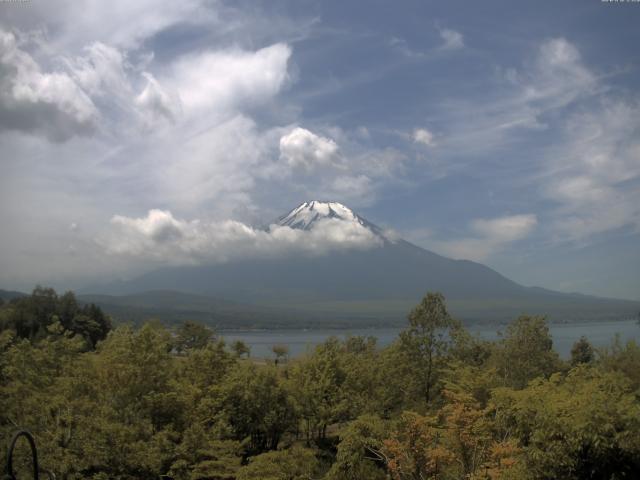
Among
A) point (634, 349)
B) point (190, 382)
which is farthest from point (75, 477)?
point (634, 349)

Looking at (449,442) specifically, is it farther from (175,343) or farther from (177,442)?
(175,343)

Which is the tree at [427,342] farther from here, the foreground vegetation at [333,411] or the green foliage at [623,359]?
the green foliage at [623,359]

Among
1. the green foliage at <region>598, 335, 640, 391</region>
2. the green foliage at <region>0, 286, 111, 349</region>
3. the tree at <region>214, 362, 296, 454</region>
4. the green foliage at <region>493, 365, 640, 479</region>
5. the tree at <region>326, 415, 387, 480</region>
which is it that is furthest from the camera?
the green foliage at <region>0, 286, 111, 349</region>

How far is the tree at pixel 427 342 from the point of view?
27.9 meters

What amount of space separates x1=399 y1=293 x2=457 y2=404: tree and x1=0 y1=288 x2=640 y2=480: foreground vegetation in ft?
0.19

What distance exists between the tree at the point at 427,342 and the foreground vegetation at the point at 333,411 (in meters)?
0.06

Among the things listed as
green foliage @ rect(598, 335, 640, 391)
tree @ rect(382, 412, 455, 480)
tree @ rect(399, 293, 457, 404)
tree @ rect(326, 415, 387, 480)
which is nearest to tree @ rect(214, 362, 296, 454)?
tree @ rect(326, 415, 387, 480)

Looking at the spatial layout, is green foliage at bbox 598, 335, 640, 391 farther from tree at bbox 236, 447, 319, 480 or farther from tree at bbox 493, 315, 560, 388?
tree at bbox 236, 447, 319, 480

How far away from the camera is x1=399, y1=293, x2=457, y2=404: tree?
2792 centimetres

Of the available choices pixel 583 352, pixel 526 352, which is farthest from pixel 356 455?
pixel 583 352

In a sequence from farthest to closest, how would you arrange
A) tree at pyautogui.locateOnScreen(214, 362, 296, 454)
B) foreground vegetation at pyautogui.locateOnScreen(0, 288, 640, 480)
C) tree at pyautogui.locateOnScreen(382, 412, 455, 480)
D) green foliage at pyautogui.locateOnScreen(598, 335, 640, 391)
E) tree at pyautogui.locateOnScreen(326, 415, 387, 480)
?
green foliage at pyautogui.locateOnScreen(598, 335, 640, 391)
tree at pyautogui.locateOnScreen(214, 362, 296, 454)
tree at pyautogui.locateOnScreen(326, 415, 387, 480)
tree at pyautogui.locateOnScreen(382, 412, 455, 480)
foreground vegetation at pyautogui.locateOnScreen(0, 288, 640, 480)

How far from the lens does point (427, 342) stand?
2789cm

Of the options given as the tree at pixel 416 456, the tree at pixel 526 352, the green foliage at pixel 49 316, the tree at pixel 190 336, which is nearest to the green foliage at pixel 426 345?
the tree at pixel 526 352

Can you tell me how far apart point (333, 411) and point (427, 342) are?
235 inches
